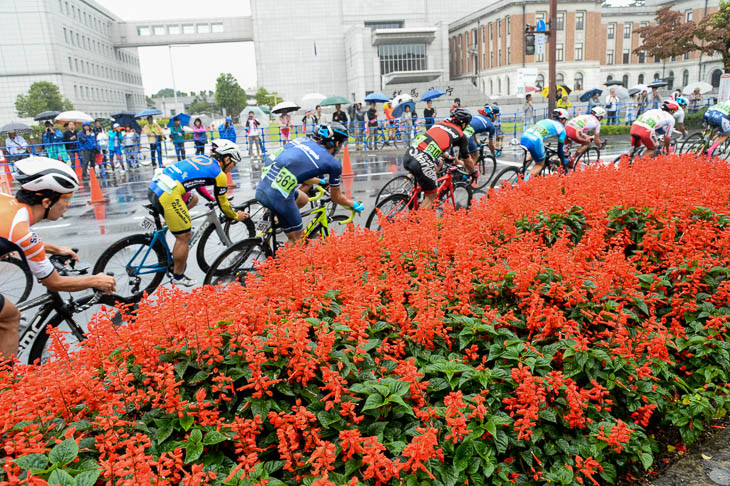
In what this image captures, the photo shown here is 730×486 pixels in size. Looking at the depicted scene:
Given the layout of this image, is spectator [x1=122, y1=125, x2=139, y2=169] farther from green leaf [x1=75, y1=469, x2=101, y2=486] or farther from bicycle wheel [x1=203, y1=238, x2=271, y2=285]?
green leaf [x1=75, y1=469, x2=101, y2=486]

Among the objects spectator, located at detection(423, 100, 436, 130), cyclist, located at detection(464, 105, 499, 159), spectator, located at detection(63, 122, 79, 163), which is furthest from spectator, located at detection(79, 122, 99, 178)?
cyclist, located at detection(464, 105, 499, 159)

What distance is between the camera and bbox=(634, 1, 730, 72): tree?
36.8 meters

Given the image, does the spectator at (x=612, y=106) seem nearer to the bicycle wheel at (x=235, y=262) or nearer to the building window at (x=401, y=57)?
the bicycle wheel at (x=235, y=262)

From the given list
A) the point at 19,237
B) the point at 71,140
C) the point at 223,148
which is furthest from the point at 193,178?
the point at 71,140

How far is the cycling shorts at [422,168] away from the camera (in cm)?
Answer: 823

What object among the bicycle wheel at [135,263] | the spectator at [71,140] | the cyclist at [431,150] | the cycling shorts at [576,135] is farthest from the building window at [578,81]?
the bicycle wheel at [135,263]

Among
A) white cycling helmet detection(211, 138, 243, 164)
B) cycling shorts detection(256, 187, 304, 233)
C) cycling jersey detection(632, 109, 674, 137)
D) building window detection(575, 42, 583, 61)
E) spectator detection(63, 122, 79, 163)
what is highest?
building window detection(575, 42, 583, 61)

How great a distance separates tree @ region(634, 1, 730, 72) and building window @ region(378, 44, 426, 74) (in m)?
36.2

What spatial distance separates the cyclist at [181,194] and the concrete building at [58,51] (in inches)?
3447

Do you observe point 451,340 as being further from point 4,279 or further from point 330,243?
point 4,279

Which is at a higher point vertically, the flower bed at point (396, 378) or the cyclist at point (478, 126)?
the cyclist at point (478, 126)

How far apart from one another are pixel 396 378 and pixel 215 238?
5.29 metres

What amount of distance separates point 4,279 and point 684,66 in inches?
4098

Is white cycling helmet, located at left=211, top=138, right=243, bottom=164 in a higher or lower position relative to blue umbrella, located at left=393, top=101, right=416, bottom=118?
lower
